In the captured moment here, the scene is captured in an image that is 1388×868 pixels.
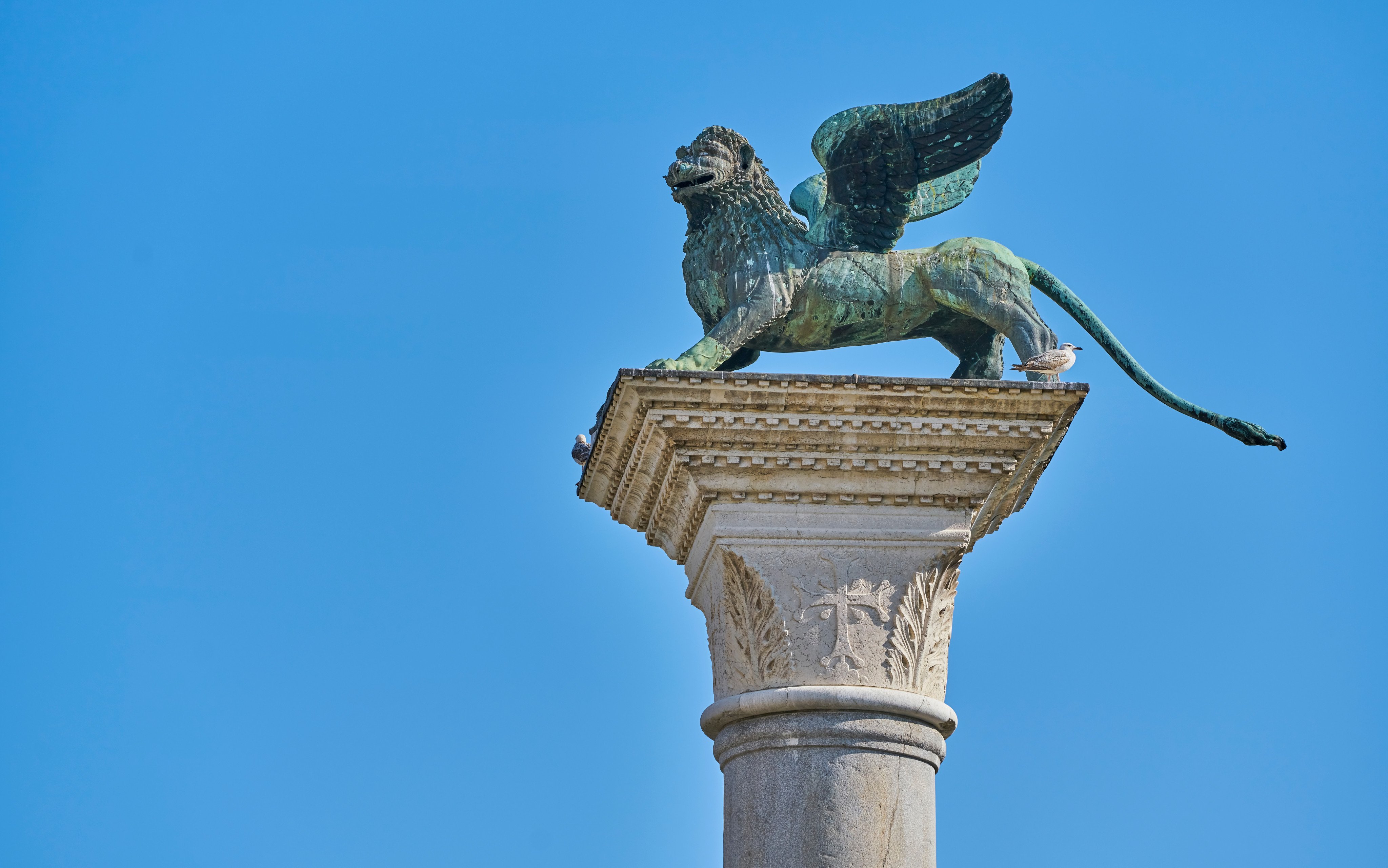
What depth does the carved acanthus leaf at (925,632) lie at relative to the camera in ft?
28.6

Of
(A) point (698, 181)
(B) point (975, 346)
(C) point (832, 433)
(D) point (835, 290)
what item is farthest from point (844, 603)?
(A) point (698, 181)

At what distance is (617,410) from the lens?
352 inches

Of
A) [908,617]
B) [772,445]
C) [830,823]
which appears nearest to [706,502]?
[772,445]

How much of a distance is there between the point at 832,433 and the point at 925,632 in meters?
1.14

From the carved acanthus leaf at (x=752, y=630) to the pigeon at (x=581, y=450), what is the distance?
1.28 metres

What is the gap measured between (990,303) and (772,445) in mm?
1654

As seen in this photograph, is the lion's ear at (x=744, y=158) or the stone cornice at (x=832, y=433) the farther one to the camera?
the lion's ear at (x=744, y=158)

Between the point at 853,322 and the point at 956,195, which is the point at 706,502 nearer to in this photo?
the point at 853,322

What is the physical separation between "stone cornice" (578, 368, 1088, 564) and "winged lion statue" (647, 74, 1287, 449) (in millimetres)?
710

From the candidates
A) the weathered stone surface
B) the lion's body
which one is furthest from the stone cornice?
the weathered stone surface

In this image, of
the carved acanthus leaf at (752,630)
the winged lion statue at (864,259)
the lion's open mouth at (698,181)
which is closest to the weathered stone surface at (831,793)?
the carved acanthus leaf at (752,630)

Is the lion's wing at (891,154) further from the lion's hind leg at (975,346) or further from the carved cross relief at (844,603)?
the carved cross relief at (844,603)

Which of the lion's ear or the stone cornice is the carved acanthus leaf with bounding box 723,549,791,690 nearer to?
the stone cornice

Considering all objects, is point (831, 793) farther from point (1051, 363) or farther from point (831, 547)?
point (1051, 363)
